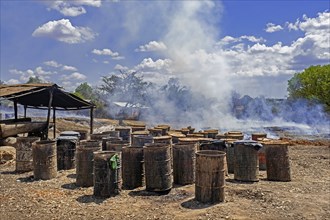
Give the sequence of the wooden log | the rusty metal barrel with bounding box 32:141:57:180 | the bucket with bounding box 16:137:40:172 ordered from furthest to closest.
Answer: the wooden log, the bucket with bounding box 16:137:40:172, the rusty metal barrel with bounding box 32:141:57:180

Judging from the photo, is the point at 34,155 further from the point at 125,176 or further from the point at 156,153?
the point at 156,153

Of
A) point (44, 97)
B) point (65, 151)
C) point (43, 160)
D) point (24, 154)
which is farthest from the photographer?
point (44, 97)

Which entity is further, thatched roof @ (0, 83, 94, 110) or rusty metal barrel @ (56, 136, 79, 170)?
thatched roof @ (0, 83, 94, 110)

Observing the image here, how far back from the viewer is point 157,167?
22.9 ft

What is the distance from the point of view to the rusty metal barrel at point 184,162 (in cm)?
757

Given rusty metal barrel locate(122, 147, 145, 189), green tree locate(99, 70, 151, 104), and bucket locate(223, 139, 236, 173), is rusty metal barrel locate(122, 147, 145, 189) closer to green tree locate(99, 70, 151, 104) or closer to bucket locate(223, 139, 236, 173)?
bucket locate(223, 139, 236, 173)

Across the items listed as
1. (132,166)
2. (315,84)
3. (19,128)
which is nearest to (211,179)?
(132,166)

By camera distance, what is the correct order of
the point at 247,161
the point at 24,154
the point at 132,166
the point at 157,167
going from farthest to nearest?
the point at 24,154, the point at 247,161, the point at 132,166, the point at 157,167

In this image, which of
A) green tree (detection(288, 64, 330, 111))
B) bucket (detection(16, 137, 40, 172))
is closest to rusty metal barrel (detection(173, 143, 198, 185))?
bucket (detection(16, 137, 40, 172))

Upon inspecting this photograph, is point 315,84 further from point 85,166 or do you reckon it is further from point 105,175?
point 105,175

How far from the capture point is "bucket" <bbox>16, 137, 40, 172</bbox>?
9.07 metres

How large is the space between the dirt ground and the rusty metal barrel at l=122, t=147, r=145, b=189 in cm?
21

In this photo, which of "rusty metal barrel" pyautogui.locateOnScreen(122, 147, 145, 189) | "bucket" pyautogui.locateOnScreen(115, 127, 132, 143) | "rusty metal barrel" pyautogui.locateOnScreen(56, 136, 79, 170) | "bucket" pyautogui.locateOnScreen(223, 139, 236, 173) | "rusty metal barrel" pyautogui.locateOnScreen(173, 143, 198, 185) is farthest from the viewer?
"bucket" pyautogui.locateOnScreen(115, 127, 132, 143)

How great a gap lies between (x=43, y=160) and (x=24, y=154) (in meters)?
1.21
